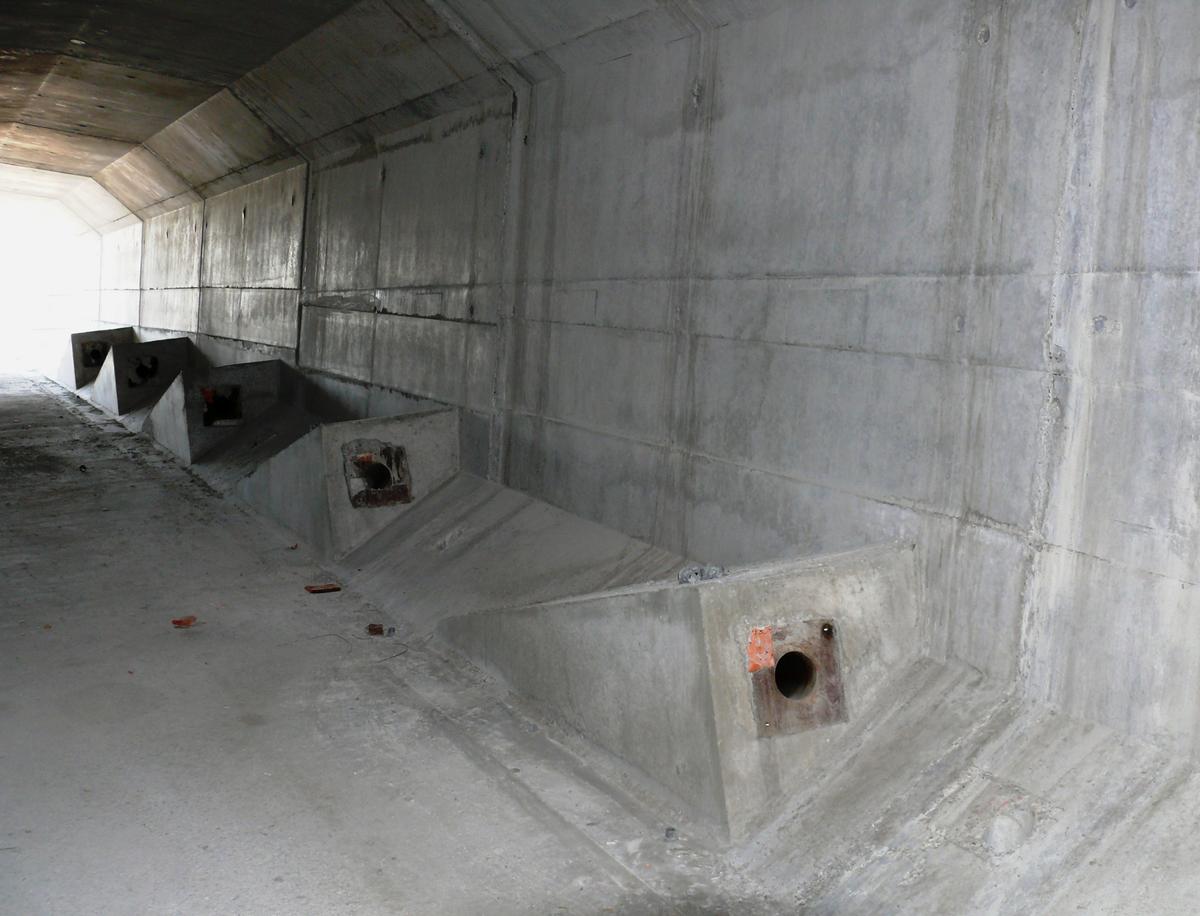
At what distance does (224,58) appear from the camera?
42.5 ft

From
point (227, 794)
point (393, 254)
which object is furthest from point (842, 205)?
point (393, 254)

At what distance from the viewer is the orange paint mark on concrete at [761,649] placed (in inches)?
205

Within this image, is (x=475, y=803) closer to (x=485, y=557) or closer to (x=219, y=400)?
(x=485, y=557)

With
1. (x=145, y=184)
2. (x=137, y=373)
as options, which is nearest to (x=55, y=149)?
(x=145, y=184)

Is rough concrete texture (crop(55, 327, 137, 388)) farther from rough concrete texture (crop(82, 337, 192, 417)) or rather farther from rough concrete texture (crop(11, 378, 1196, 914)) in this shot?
rough concrete texture (crop(11, 378, 1196, 914))

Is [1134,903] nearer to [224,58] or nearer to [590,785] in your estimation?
[590,785]

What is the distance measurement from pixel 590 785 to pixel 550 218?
188 inches

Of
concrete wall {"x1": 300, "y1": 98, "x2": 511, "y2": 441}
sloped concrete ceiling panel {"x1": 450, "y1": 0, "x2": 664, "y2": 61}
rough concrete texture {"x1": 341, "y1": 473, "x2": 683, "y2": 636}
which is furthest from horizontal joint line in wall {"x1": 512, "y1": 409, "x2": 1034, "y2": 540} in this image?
sloped concrete ceiling panel {"x1": 450, "y1": 0, "x2": 664, "y2": 61}

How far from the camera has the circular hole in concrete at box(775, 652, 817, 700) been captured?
17.6 ft

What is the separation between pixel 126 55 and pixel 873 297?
36.3 ft

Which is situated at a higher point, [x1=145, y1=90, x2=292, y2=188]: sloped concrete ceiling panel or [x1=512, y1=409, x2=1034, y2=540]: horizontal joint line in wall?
[x1=145, y1=90, x2=292, y2=188]: sloped concrete ceiling panel

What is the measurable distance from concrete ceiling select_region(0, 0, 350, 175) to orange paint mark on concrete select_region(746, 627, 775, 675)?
770 centimetres

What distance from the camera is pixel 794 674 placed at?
216 inches

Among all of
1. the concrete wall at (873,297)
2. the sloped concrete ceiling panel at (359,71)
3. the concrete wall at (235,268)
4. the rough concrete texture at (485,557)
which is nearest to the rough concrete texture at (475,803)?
the concrete wall at (873,297)
